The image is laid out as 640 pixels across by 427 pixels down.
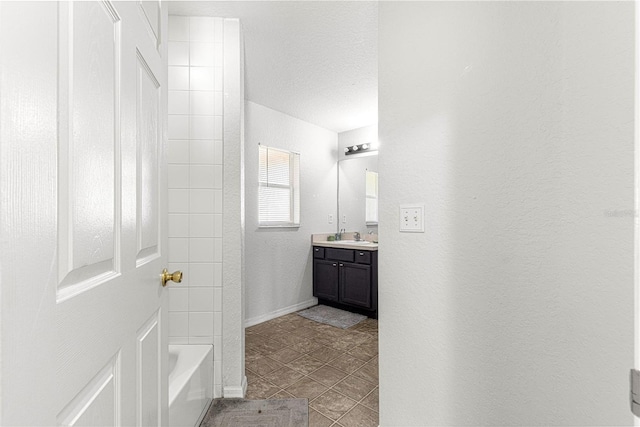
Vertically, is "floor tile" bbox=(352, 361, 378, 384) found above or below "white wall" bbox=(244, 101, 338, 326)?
below

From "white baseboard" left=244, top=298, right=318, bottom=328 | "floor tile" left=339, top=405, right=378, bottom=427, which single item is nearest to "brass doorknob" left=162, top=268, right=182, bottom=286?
"floor tile" left=339, top=405, right=378, bottom=427

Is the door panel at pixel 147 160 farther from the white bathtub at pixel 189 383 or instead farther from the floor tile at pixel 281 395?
the floor tile at pixel 281 395

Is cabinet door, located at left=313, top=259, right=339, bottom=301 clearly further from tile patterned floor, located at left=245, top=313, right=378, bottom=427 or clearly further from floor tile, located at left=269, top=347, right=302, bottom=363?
floor tile, located at left=269, top=347, right=302, bottom=363

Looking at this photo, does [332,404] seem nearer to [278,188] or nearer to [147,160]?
[147,160]

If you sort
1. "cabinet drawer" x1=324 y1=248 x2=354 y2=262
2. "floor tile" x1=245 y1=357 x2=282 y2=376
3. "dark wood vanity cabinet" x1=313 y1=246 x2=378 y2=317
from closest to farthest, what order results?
"floor tile" x1=245 y1=357 x2=282 y2=376, "dark wood vanity cabinet" x1=313 y1=246 x2=378 y2=317, "cabinet drawer" x1=324 y1=248 x2=354 y2=262

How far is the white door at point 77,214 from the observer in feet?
1.16

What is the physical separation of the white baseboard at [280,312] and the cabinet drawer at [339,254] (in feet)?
2.18

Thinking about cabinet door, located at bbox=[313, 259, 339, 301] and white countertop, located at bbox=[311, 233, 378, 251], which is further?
A: cabinet door, located at bbox=[313, 259, 339, 301]

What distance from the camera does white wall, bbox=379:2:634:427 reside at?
0.82m

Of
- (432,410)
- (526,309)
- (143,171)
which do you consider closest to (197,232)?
(143,171)

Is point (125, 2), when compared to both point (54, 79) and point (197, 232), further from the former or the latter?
point (197, 232)

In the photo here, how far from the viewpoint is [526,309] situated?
0.99m

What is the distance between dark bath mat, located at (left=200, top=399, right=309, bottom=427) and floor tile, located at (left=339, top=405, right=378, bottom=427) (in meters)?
Answer: 0.23

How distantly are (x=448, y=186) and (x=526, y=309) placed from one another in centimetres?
52
